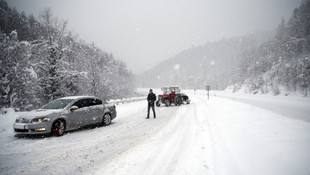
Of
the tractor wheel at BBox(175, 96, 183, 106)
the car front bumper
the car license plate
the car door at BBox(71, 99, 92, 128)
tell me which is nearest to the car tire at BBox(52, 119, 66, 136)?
the car front bumper

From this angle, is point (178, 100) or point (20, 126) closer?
point (20, 126)

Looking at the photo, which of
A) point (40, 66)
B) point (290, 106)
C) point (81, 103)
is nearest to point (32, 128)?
point (81, 103)

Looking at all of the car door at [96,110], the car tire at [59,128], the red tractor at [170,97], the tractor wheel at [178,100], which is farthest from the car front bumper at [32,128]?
the tractor wheel at [178,100]

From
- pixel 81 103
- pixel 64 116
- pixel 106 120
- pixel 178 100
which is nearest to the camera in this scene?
pixel 64 116

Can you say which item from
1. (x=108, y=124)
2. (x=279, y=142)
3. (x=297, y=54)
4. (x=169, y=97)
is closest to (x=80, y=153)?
(x=108, y=124)

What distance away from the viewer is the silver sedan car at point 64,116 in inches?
259

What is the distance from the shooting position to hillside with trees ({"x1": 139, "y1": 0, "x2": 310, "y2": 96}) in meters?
31.6

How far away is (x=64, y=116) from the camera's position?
7262 millimetres

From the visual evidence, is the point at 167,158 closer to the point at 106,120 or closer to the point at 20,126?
the point at 106,120

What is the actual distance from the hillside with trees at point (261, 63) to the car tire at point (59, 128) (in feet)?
110

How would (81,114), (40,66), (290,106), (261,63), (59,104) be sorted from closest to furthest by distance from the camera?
(59,104) → (81,114) → (290,106) → (40,66) → (261,63)

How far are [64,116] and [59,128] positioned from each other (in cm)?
52

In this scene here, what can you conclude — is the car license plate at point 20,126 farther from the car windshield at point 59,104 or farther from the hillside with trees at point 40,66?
the hillside with trees at point 40,66

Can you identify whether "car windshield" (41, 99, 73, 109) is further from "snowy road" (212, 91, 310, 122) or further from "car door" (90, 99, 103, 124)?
"snowy road" (212, 91, 310, 122)
